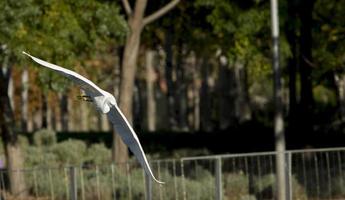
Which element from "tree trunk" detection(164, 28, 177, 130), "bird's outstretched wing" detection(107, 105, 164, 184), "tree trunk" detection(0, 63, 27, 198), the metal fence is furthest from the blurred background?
"bird's outstretched wing" detection(107, 105, 164, 184)

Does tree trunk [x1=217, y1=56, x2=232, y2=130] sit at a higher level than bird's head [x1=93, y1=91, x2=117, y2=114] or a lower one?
higher

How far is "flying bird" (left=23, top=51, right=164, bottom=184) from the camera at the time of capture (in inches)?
416

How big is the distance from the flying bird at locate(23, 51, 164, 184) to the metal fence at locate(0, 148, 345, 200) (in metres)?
4.67

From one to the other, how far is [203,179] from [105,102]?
668cm

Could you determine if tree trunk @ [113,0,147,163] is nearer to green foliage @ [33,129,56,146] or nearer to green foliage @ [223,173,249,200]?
green foliage @ [223,173,249,200]

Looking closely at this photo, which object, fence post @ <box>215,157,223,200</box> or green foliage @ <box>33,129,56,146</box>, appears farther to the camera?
green foliage @ <box>33,129,56,146</box>

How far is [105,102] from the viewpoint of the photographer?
1072 cm

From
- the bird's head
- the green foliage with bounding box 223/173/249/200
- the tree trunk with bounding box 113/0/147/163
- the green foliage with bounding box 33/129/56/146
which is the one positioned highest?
the tree trunk with bounding box 113/0/147/163

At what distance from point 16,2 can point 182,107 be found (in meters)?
28.7

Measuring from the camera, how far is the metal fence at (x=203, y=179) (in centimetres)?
1645

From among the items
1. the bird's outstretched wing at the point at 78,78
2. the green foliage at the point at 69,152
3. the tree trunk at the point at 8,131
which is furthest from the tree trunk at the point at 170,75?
the bird's outstretched wing at the point at 78,78

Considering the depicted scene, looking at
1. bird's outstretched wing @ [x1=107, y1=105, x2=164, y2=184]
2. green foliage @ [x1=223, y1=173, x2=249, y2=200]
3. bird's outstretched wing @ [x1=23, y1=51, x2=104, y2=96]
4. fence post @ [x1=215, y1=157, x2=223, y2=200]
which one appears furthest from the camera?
green foliage @ [x1=223, y1=173, x2=249, y2=200]

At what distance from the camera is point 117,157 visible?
23.6 metres

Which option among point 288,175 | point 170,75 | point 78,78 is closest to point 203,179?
point 288,175
